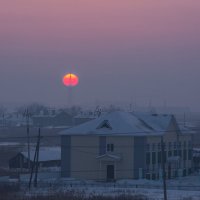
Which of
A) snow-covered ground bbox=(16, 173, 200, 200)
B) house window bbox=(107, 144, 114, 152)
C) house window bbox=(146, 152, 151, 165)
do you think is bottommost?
snow-covered ground bbox=(16, 173, 200, 200)

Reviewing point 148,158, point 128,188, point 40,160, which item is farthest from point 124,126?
point 40,160

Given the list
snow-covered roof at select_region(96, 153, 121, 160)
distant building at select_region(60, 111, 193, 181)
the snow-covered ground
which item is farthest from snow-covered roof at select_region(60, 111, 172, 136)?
the snow-covered ground

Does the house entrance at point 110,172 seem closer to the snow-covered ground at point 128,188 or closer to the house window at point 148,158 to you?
the snow-covered ground at point 128,188

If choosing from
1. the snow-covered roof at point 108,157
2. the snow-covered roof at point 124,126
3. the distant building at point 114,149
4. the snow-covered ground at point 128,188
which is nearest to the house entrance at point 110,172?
the distant building at point 114,149

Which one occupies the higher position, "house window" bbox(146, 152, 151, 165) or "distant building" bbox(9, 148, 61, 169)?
"house window" bbox(146, 152, 151, 165)

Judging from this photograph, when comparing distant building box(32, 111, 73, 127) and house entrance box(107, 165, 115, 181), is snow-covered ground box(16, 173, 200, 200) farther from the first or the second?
distant building box(32, 111, 73, 127)

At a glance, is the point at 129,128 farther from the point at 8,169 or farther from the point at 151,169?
the point at 8,169

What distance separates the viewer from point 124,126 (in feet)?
140

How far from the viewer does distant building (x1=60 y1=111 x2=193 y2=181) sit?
4206 centimetres

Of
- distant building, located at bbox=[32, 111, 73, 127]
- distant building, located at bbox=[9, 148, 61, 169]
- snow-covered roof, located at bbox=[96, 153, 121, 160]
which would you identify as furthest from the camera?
distant building, located at bbox=[32, 111, 73, 127]

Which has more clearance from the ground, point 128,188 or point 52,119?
point 52,119

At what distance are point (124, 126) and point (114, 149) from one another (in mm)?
1563

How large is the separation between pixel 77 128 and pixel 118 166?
377 centimetres

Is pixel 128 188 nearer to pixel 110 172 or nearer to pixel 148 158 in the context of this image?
pixel 110 172
